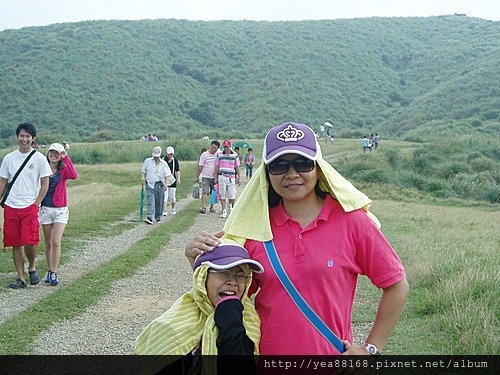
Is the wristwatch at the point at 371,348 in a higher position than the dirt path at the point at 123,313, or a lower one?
higher

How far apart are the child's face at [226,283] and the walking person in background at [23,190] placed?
5.57 metres

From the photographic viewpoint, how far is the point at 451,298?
265 inches

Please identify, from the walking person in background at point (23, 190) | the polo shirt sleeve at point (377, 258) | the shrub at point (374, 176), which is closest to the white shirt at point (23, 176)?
the walking person in background at point (23, 190)

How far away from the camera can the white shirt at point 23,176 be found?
767cm

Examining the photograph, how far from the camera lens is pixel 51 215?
8156 millimetres

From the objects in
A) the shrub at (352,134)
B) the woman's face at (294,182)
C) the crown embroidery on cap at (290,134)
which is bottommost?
the shrub at (352,134)

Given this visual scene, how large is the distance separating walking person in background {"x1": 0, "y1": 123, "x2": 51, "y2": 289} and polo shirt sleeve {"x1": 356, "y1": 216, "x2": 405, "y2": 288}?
5860 millimetres

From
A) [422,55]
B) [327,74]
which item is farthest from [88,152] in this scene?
[422,55]

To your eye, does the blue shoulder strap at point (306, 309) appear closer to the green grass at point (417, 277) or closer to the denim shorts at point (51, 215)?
the green grass at point (417, 277)

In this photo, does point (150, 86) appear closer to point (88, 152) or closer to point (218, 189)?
point (88, 152)

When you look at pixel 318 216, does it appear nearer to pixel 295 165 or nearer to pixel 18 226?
pixel 295 165

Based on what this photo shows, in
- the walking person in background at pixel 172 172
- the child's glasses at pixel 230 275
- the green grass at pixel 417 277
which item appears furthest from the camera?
the walking person in background at pixel 172 172

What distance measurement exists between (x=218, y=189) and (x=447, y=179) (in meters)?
20.7

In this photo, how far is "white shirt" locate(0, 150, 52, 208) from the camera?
7672mm
